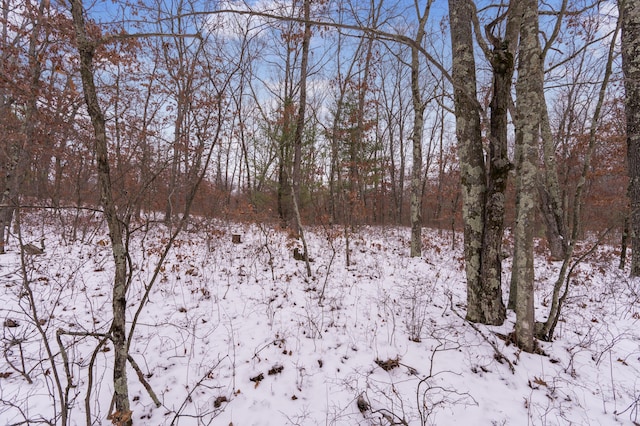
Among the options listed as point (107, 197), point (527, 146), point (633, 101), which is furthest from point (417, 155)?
point (107, 197)

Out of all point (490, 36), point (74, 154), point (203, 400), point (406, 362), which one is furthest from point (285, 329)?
point (74, 154)

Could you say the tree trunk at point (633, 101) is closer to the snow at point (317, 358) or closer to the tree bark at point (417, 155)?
the snow at point (317, 358)

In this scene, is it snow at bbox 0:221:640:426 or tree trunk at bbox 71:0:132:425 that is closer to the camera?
tree trunk at bbox 71:0:132:425

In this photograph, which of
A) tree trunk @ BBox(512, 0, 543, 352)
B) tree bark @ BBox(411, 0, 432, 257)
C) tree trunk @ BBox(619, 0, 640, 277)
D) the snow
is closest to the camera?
the snow

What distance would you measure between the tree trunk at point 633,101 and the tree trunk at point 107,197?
868 cm

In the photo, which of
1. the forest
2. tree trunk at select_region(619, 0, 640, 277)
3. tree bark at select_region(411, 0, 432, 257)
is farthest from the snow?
tree bark at select_region(411, 0, 432, 257)

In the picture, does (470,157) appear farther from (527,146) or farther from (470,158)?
(527,146)

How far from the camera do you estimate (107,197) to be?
1825mm

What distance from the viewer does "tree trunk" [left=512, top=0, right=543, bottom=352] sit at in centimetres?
283

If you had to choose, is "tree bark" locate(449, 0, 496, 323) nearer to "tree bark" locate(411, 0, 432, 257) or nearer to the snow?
the snow

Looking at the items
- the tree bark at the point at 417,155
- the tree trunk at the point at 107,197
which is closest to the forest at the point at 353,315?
the tree trunk at the point at 107,197

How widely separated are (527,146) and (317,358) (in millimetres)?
3271

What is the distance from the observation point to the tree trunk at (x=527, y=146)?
2828 mm

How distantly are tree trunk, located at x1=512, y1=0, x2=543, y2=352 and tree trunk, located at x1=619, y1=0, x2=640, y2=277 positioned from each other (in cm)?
486
